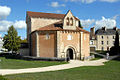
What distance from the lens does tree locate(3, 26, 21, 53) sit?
37.9m

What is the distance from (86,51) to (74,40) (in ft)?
15.9

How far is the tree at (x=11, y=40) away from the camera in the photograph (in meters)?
37.9

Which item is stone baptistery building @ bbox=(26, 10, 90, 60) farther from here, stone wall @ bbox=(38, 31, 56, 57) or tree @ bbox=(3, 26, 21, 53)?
tree @ bbox=(3, 26, 21, 53)

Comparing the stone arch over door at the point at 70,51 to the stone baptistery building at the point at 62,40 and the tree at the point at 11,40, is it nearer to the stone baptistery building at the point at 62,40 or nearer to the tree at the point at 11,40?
the stone baptistery building at the point at 62,40

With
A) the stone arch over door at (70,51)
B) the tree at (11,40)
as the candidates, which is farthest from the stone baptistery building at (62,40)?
the tree at (11,40)

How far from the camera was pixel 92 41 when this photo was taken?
60000 mm

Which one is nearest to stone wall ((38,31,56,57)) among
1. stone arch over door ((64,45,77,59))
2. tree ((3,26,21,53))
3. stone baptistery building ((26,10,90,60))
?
stone baptistery building ((26,10,90,60))

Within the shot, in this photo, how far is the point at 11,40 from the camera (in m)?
37.8

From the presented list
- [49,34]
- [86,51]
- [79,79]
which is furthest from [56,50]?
[79,79]

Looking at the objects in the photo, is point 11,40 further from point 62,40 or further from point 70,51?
point 70,51

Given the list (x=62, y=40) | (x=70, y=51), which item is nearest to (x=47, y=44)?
(x=62, y=40)

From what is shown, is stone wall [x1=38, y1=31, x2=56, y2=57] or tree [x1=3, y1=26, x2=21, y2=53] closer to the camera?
stone wall [x1=38, y1=31, x2=56, y2=57]

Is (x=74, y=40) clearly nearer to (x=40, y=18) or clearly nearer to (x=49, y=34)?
(x=49, y=34)

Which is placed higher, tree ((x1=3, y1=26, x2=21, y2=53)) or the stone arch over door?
tree ((x1=3, y1=26, x2=21, y2=53))
